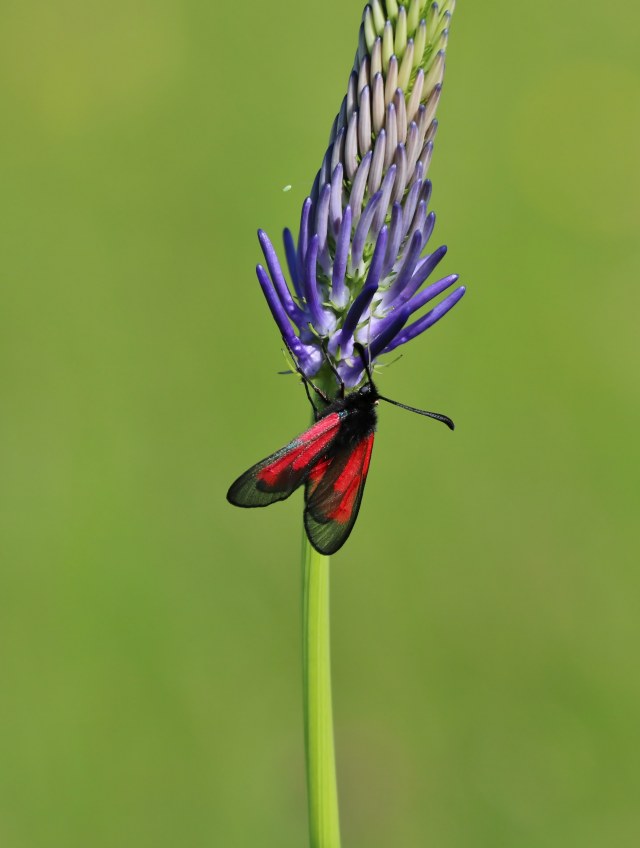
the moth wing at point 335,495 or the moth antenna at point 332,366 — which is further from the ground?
the moth antenna at point 332,366

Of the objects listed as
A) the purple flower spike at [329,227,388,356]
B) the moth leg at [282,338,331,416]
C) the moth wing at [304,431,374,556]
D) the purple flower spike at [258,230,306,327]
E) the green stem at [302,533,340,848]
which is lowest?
the green stem at [302,533,340,848]

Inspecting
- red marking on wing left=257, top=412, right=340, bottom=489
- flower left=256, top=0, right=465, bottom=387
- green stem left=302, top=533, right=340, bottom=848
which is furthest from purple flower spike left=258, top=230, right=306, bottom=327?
green stem left=302, top=533, right=340, bottom=848

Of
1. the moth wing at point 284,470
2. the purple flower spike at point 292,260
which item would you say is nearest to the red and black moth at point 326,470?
the moth wing at point 284,470

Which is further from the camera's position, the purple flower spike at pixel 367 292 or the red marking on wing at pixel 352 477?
the red marking on wing at pixel 352 477

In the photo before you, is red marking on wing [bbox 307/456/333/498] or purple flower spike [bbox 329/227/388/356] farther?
red marking on wing [bbox 307/456/333/498]

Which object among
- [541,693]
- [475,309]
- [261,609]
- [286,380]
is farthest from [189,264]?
[541,693]

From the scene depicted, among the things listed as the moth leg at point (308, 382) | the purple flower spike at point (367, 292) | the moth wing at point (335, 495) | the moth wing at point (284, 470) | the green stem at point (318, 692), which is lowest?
the green stem at point (318, 692)

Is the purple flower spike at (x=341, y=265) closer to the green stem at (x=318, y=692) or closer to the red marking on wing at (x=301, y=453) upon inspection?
the red marking on wing at (x=301, y=453)

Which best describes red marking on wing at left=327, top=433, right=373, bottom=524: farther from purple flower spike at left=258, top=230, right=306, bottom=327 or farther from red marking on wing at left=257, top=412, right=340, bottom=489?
purple flower spike at left=258, top=230, right=306, bottom=327
